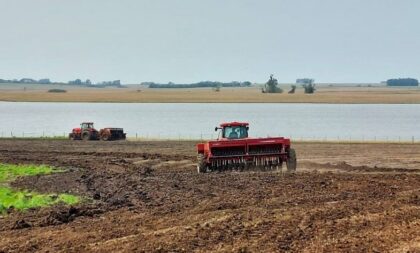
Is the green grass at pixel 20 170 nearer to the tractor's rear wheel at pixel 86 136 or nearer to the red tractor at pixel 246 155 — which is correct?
the red tractor at pixel 246 155

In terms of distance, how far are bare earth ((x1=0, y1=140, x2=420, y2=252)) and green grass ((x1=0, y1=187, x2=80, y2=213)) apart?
0.70 metres

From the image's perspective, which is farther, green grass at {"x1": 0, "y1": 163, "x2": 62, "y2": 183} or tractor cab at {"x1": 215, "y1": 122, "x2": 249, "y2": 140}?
tractor cab at {"x1": 215, "y1": 122, "x2": 249, "y2": 140}

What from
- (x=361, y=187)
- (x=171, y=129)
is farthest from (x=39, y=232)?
(x=171, y=129)

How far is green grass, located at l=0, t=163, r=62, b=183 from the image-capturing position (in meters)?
28.0

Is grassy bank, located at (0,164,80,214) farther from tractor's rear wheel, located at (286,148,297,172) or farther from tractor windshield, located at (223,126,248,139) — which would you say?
tractor's rear wheel, located at (286,148,297,172)

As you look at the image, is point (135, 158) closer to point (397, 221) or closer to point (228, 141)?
point (228, 141)

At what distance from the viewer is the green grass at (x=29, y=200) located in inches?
753

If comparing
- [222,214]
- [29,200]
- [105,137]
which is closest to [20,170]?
[29,200]

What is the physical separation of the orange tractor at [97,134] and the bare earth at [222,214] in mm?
30996

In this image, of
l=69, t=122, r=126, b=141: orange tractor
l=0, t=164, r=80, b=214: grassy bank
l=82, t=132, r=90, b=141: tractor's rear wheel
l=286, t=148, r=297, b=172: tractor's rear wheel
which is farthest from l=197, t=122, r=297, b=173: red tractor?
l=82, t=132, r=90, b=141: tractor's rear wheel

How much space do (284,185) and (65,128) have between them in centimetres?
7011

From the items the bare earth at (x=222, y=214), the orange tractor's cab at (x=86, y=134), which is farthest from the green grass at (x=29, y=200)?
the orange tractor's cab at (x=86, y=134)

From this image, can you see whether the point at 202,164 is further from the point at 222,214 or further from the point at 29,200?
the point at 222,214

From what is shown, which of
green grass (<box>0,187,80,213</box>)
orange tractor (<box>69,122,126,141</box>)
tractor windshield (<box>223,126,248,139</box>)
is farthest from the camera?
orange tractor (<box>69,122,126,141</box>)
